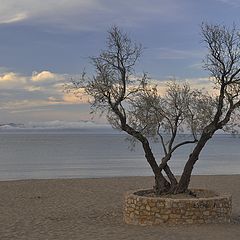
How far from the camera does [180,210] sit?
1216 centimetres

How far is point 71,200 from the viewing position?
18.2 m

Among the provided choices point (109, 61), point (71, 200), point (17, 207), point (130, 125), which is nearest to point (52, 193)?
point (71, 200)

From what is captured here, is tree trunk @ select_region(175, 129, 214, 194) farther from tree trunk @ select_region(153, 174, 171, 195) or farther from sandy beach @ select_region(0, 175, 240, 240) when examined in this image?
sandy beach @ select_region(0, 175, 240, 240)

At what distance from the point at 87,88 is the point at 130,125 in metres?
1.87

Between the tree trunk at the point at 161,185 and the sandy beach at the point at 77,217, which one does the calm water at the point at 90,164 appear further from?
the tree trunk at the point at 161,185

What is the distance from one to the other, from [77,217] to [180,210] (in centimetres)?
322

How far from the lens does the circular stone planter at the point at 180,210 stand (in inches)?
478

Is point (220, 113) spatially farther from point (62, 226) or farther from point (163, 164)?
point (62, 226)

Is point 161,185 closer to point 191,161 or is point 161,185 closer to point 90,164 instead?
point 191,161

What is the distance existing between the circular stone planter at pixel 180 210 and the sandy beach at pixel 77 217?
24 centimetres

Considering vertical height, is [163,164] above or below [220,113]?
below

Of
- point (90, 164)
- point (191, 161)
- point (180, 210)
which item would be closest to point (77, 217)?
point (180, 210)

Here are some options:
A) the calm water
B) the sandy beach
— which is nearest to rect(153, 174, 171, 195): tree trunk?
the sandy beach

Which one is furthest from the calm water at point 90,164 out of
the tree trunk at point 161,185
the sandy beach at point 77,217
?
the tree trunk at point 161,185
